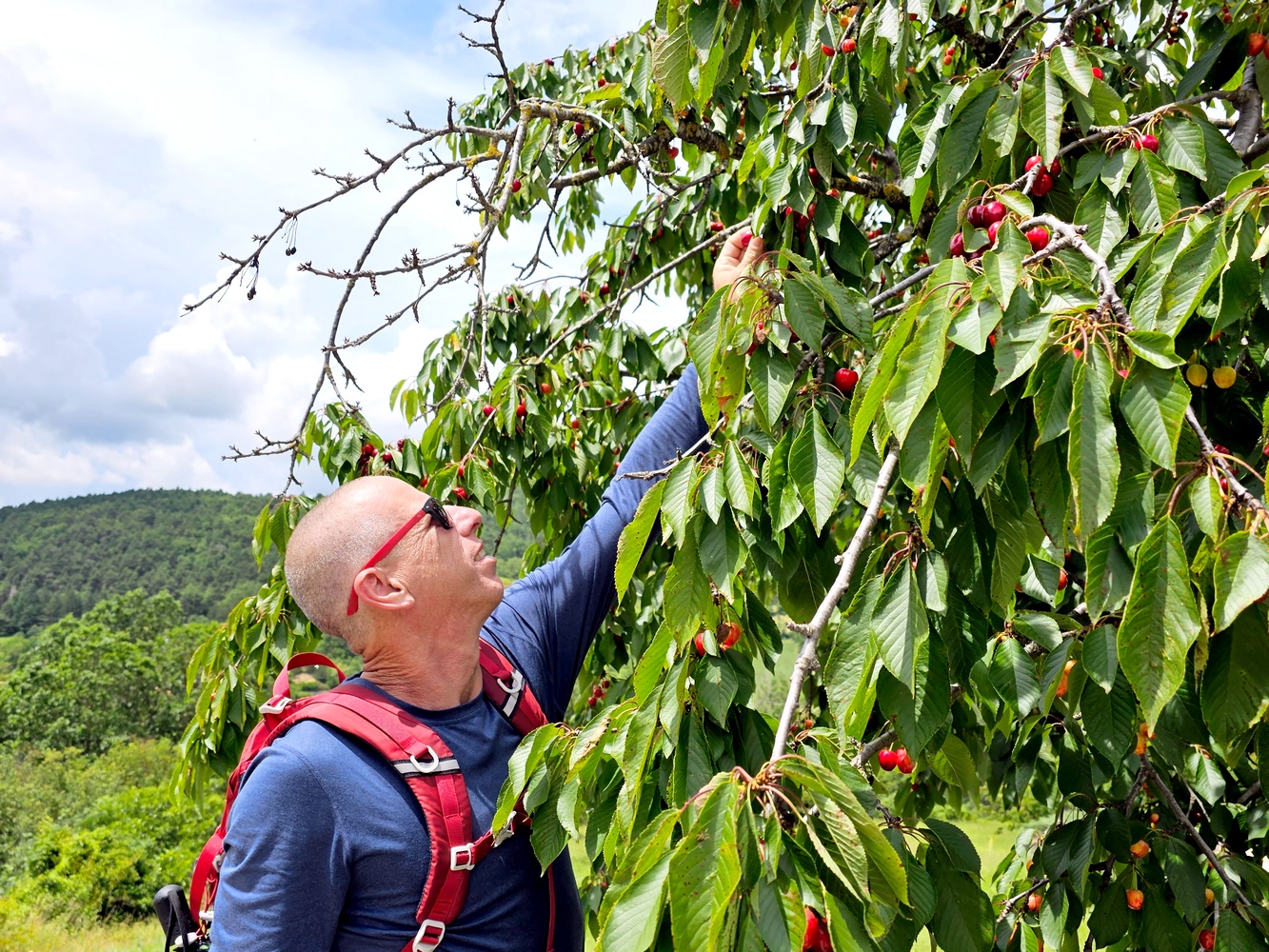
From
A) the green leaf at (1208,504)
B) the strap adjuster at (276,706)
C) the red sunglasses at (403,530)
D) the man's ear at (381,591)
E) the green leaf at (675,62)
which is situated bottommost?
the strap adjuster at (276,706)

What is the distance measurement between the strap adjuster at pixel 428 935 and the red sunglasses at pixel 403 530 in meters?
0.54

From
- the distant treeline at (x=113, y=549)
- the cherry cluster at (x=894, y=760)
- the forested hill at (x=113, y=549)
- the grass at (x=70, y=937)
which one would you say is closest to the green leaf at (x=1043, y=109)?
the cherry cluster at (x=894, y=760)

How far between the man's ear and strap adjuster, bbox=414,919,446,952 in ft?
1.65

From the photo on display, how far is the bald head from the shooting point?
1706 millimetres

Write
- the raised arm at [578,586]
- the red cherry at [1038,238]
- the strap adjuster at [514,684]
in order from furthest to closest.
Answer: the raised arm at [578,586] → the strap adjuster at [514,684] → the red cherry at [1038,238]

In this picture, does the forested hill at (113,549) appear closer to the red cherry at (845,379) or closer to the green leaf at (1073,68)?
the red cherry at (845,379)

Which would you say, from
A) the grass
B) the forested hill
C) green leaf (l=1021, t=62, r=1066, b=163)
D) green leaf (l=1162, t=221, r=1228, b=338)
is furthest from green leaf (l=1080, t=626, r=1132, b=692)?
the forested hill

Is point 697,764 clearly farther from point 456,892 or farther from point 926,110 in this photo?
point 926,110

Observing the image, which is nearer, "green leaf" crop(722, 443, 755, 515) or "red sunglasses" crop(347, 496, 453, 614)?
"green leaf" crop(722, 443, 755, 515)

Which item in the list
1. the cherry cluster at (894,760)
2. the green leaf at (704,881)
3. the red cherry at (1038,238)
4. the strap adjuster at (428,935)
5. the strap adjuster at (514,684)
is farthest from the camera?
the strap adjuster at (514,684)

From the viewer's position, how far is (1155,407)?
0.87 m

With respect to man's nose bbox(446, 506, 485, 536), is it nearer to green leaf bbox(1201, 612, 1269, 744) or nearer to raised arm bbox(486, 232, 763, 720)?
raised arm bbox(486, 232, 763, 720)

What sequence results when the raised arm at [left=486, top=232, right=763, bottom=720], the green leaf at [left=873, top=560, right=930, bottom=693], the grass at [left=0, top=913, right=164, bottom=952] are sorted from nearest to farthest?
the green leaf at [left=873, top=560, right=930, bottom=693], the raised arm at [left=486, top=232, right=763, bottom=720], the grass at [left=0, top=913, right=164, bottom=952]

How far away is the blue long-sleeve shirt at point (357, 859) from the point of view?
1.32 meters
